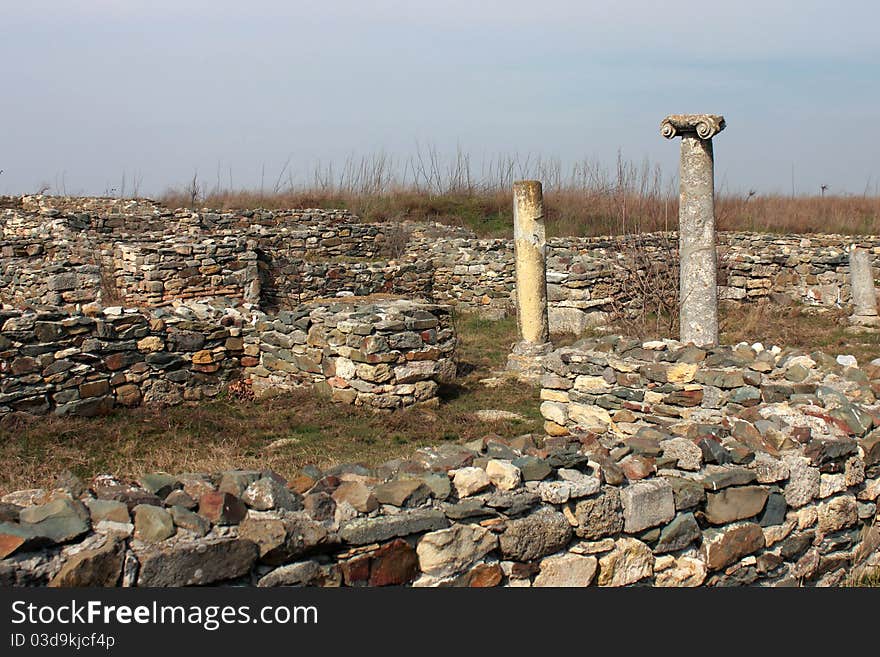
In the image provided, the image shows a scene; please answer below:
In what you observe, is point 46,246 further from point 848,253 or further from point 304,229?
point 848,253

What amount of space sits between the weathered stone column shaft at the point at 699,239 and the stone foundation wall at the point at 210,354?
3043 millimetres

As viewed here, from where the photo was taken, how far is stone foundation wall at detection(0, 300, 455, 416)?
788 centimetres

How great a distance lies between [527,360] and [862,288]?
858cm

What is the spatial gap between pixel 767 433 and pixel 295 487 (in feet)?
9.65

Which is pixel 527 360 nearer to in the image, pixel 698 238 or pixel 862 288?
pixel 698 238

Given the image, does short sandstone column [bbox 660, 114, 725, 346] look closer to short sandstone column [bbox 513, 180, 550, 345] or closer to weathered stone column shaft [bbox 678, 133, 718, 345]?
weathered stone column shaft [bbox 678, 133, 718, 345]

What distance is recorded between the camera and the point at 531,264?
11.5 metres

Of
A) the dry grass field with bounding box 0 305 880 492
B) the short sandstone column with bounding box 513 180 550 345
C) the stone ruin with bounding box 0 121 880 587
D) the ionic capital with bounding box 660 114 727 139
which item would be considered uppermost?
the ionic capital with bounding box 660 114 727 139

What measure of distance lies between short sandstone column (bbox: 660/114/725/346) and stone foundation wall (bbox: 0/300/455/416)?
119 inches

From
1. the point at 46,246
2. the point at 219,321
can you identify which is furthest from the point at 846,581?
the point at 46,246

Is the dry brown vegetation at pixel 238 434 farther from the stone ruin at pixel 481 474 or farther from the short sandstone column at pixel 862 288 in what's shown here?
the short sandstone column at pixel 862 288

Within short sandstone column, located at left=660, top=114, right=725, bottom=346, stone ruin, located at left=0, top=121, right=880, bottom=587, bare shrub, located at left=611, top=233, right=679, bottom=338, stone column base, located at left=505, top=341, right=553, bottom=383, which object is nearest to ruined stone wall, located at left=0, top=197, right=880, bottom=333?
bare shrub, located at left=611, top=233, right=679, bottom=338

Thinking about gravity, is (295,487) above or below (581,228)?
below

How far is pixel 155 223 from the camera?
18.2 m
